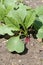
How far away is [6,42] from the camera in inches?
114

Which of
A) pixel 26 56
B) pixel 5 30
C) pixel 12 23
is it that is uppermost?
pixel 12 23

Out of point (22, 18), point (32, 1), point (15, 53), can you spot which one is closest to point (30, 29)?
point (22, 18)

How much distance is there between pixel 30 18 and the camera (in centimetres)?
279

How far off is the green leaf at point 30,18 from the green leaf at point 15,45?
21cm

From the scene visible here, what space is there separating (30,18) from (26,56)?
1.51ft

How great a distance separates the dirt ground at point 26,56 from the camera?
8.76ft

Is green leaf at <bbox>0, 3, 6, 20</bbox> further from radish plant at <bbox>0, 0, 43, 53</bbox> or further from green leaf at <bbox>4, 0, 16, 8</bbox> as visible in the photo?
green leaf at <bbox>4, 0, 16, 8</bbox>

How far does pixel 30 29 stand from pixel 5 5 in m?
0.51

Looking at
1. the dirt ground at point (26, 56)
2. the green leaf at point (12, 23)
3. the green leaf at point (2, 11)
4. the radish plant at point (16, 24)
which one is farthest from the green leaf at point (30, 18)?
the green leaf at point (2, 11)

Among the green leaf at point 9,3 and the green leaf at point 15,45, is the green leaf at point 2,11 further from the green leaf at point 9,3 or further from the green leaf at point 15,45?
the green leaf at point 15,45

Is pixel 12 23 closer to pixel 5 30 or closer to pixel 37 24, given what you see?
pixel 5 30

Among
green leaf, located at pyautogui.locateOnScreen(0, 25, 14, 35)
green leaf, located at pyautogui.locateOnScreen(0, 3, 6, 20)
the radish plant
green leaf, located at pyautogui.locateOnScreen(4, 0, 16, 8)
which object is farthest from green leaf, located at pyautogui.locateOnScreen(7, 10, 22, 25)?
green leaf, located at pyautogui.locateOnScreen(4, 0, 16, 8)

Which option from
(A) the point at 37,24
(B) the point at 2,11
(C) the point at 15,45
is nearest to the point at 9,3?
(B) the point at 2,11

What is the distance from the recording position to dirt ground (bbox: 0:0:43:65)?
2.67m
